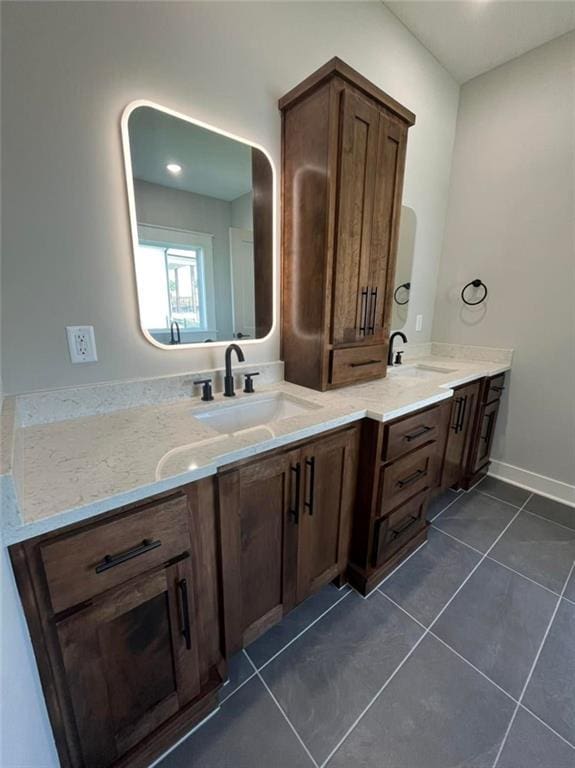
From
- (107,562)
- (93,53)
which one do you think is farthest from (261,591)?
(93,53)

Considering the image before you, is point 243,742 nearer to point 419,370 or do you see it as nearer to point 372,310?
point 372,310

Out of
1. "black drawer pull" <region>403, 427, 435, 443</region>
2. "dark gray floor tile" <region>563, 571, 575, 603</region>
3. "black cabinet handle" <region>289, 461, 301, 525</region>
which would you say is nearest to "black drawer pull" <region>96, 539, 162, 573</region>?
"black cabinet handle" <region>289, 461, 301, 525</region>

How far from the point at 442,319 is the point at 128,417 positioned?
8.27 feet

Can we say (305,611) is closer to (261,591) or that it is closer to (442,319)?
(261,591)

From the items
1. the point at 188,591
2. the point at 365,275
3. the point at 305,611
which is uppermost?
the point at 365,275

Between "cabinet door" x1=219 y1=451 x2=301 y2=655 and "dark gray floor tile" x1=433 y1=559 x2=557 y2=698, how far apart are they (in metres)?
0.74

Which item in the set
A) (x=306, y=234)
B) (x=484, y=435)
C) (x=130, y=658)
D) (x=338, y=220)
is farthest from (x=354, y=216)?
(x=484, y=435)

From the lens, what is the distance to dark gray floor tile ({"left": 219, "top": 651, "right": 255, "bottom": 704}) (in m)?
1.09

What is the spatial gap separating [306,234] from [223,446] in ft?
3.47

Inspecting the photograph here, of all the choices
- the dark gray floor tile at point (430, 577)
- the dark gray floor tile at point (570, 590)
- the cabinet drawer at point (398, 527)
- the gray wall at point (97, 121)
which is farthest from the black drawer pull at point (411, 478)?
Result: the gray wall at point (97, 121)

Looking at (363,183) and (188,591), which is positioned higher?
(363,183)

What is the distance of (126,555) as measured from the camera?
0.73 m

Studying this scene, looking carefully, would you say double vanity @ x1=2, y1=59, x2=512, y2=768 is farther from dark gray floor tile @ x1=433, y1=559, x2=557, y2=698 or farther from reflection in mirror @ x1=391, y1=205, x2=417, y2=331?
reflection in mirror @ x1=391, y1=205, x2=417, y2=331

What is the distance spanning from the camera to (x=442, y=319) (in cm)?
265
